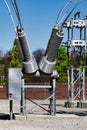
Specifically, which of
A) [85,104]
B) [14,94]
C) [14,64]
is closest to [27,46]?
[14,94]

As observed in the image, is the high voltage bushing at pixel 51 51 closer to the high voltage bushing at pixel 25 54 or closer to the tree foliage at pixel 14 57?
the high voltage bushing at pixel 25 54

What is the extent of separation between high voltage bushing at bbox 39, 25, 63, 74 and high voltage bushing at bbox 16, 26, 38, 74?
0.43 metres

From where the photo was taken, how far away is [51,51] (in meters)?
18.7

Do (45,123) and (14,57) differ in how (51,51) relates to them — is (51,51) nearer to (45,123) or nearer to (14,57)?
(45,123)

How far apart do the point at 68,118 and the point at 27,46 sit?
3939mm

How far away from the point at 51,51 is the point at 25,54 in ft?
3.68

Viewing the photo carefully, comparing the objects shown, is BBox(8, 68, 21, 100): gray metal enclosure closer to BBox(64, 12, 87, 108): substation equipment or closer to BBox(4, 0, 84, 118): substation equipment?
BBox(4, 0, 84, 118): substation equipment

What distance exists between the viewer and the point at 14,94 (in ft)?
64.2

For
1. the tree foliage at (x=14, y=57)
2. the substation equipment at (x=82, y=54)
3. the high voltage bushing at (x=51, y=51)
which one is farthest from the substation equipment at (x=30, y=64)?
the tree foliage at (x=14, y=57)

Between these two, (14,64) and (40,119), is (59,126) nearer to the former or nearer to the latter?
(40,119)

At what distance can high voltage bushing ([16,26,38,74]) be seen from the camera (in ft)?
59.7

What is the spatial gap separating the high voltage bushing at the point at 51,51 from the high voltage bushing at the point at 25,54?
426 millimetres

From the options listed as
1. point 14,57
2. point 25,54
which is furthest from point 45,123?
point 14,57

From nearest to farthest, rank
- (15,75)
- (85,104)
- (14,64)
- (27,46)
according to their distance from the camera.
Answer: (27,46) → (15,75) → (85,104) → (14,64)
